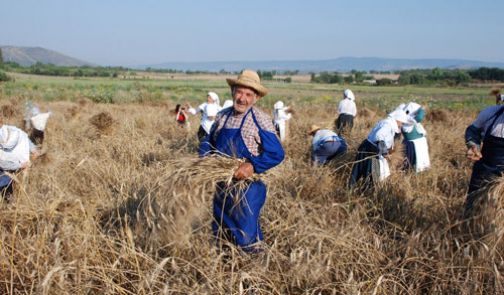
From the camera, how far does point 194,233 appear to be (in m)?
2.77

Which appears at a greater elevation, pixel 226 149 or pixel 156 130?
pixel 226 149

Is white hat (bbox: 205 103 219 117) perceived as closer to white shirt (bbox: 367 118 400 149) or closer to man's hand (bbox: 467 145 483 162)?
white shirt (bbox: 367 118 400 149)

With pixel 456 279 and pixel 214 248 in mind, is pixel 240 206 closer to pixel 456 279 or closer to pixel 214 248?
pixel 214 248

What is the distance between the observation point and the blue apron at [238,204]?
2812 millimetres

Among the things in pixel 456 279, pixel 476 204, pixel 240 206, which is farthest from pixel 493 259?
pixel 240 206

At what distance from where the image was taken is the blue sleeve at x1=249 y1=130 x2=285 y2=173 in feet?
9.06

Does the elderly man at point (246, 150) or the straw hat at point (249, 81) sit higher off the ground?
the straw hat at point (249, 81)

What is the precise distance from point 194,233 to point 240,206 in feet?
1.04

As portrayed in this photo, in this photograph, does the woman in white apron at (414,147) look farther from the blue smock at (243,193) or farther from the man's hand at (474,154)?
the blue smock at (243,193)

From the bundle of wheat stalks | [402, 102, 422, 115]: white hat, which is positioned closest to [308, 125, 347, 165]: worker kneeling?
[402, 102, 422, 115]: white hat

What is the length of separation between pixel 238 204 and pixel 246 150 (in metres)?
0.33

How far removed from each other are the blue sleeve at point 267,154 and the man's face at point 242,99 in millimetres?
183

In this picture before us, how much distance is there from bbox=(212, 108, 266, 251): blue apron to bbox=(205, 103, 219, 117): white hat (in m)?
4.44

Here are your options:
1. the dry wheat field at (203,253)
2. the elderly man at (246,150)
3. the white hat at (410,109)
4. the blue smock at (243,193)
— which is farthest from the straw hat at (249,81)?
the white hat at (410,109)
